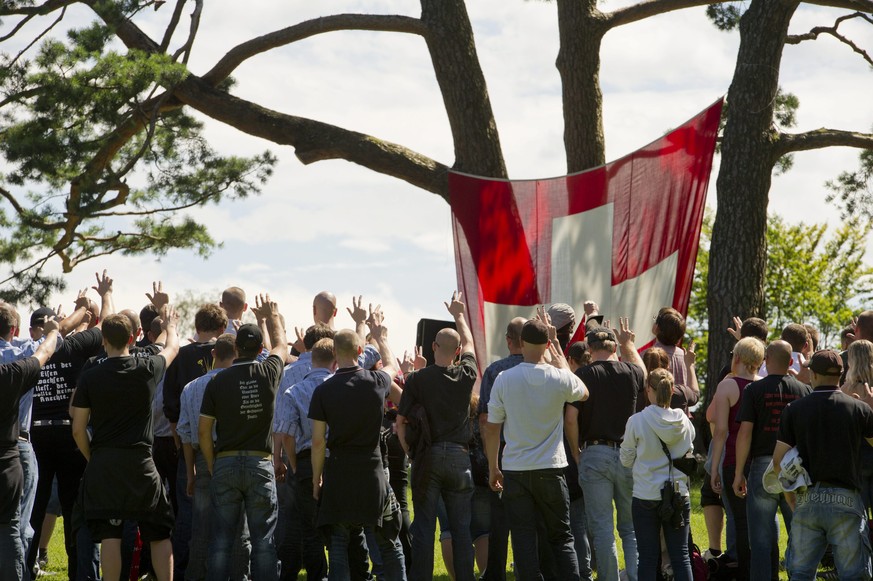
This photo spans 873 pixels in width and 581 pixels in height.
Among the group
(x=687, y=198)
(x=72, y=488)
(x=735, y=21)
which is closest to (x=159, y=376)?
(x=72, y=488)

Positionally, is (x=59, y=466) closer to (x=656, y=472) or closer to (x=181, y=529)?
(x=181, y=529)

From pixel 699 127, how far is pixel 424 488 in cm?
558

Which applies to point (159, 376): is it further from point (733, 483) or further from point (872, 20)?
point (872, 20)

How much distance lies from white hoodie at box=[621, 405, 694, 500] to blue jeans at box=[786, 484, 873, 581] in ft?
2.60

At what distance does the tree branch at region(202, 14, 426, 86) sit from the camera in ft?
46.5

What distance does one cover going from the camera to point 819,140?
13.1m

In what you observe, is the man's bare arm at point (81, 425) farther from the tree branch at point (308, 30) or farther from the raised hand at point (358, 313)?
the tree branch at point (308, 30)

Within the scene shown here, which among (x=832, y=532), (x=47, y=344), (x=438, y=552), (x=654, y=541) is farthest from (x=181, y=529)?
(x=832, y=532)

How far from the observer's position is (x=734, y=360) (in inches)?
279

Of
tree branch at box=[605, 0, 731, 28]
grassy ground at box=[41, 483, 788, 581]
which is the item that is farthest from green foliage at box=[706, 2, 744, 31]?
grassy ground at box=[41, 483, 788, 581]

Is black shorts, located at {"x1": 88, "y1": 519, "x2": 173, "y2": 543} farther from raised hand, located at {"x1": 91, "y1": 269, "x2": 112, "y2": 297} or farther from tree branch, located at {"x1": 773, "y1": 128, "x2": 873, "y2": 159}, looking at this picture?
tree branch, located at {"x1": 773, "y1": 128, "x2": 873, "y2": 159}

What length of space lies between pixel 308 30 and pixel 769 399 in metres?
9.51

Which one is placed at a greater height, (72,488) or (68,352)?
(68,352)

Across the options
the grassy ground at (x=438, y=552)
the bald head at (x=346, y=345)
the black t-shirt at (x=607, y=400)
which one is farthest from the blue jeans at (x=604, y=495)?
the bald head at (x=346, y=345)
